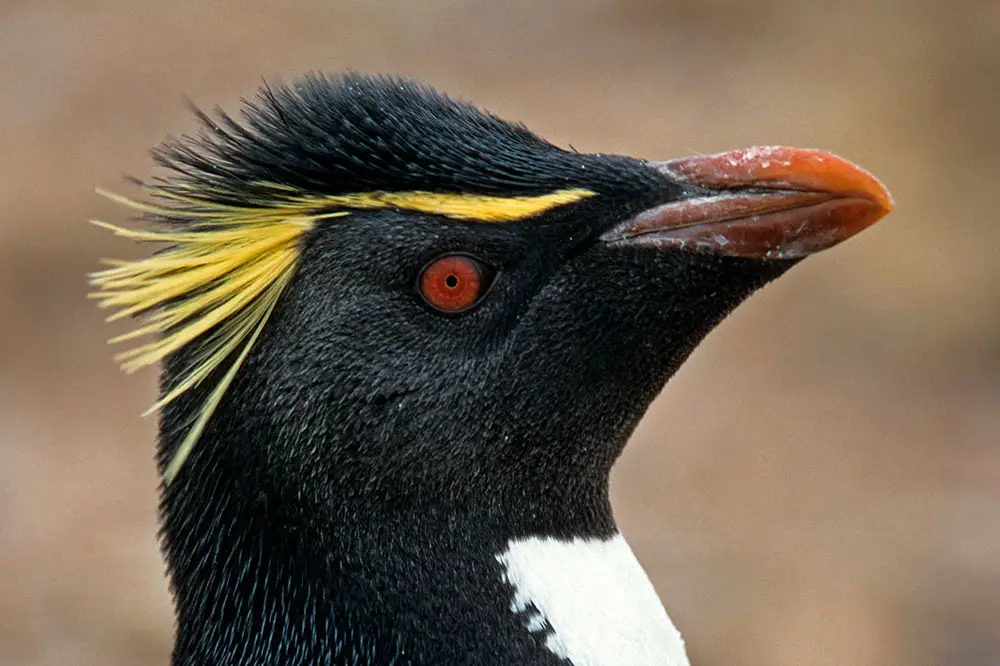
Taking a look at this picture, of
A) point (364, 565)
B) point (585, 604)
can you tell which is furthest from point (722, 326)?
point (364, 565)

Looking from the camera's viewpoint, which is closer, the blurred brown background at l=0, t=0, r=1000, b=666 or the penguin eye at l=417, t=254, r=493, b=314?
the penguin eye at l=417, t=254, r=493, b=314

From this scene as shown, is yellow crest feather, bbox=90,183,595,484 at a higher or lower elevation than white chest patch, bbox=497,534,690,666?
higher

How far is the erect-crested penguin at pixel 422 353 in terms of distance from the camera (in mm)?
2098

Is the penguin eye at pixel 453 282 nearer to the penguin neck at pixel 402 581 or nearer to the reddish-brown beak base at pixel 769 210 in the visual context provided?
the reddish-brown beak base at pixel 769 210

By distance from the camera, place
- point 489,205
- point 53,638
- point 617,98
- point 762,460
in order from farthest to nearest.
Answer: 1. point 617,98
2. point 762,460
3. point 53,638
4. point 489,205

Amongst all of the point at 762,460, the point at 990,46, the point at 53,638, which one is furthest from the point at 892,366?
the point at 53,638

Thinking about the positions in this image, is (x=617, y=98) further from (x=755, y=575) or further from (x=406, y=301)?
(x=406, y=301)

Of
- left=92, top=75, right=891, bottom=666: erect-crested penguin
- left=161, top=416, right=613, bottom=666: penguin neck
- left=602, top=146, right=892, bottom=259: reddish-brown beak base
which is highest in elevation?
left=602, top=146, right=892, bottom=259: reddish-brown beak base

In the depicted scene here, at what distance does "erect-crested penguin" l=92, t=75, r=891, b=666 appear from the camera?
210cm

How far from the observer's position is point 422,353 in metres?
2.12

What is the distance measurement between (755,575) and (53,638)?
2825 mm

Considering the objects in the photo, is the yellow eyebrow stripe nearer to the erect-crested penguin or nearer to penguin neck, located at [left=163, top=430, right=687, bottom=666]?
the erect-crested penguin

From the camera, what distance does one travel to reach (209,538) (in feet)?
7.20

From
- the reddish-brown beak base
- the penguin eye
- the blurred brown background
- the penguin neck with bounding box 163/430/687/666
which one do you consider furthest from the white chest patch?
the blurred brown background
